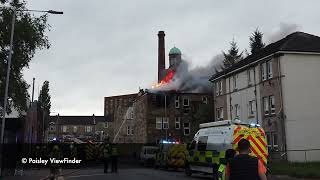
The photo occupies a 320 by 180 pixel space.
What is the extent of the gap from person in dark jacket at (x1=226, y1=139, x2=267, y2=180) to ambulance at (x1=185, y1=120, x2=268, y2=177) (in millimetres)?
12186

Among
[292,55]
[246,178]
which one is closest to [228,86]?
[292,55]

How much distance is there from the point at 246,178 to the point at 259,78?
34111 millimetres

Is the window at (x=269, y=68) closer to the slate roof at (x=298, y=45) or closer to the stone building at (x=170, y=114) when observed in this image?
the slate roof at (x=298, y=45)

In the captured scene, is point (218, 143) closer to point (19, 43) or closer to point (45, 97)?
point (19, 43)

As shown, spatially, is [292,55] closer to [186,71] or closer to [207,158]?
[207,158]

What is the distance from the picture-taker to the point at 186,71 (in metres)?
66.3

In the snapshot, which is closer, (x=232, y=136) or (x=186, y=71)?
Answer: (x=232, y=136)

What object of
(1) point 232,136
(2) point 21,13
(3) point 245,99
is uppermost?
(2) point 21,13

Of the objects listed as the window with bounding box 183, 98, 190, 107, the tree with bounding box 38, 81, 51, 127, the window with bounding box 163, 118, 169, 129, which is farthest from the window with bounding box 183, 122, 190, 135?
the tree with bounding box 38, 81, 51, 127

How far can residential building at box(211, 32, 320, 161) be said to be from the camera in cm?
3516

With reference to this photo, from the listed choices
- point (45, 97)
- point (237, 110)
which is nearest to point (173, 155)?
point (237, 110)

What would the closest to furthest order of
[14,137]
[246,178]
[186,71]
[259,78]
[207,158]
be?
[246,178]
[207,158]
[14,137]
[259,78]
[186,71]

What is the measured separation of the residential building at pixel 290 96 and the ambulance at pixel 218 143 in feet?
38.5

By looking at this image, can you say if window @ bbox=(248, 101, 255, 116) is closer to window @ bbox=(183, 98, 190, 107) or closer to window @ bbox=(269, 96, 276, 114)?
window @ bbox=(269, 96, 276, 114)
